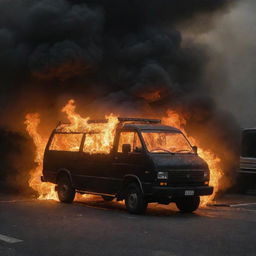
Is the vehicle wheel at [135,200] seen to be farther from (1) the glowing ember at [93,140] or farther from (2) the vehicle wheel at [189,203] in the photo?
(1) the glowing ember at [93,140]

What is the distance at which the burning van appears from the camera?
1111 cm

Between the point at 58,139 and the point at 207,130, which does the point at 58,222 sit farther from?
the point at 207,130

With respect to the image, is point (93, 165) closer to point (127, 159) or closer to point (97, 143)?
point (97, 143)

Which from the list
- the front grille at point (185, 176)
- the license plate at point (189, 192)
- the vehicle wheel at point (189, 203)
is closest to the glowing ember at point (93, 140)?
the vehicle wheel at point (189, 203)

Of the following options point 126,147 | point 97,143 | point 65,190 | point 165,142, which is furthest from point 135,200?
point 65,190

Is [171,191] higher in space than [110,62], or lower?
lower

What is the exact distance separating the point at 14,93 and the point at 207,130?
24.7 ft

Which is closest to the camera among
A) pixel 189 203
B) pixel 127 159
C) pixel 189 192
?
pixel 189 192

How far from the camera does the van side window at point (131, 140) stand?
11733 millimetres

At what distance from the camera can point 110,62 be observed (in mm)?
19766

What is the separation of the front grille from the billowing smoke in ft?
18.8

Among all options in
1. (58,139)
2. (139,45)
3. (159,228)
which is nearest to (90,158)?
(58,139)

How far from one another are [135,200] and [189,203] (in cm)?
136

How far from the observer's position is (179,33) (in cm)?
2008
